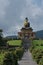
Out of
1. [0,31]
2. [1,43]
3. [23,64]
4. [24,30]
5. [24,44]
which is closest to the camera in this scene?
[23,64]

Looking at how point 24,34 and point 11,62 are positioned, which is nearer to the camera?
point 11,62

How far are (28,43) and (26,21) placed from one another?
25414 millimetres

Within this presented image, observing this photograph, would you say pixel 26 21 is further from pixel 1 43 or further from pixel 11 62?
pixel 11 62

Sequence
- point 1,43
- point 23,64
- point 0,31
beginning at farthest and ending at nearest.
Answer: point 0,31 < point 1,43 < point 23,64

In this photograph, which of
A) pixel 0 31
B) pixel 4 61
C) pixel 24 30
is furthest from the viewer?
pixel 24 30

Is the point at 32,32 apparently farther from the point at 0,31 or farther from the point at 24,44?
the point at 0,31

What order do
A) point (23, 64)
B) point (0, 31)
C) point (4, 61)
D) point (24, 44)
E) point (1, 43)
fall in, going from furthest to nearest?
point (24, 44), point (0, 31), point (1, 43), point (23, 64), point (4, 61)

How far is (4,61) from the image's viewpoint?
112ft

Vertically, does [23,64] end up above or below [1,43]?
below

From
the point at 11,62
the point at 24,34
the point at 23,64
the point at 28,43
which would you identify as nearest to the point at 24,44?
the point at 28,43

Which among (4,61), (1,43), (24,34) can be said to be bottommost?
(4,61)

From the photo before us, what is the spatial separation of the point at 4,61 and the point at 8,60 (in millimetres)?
1070

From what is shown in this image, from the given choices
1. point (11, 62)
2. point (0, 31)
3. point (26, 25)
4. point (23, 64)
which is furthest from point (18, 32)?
point (11, 62)

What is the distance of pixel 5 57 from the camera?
3506 cm
